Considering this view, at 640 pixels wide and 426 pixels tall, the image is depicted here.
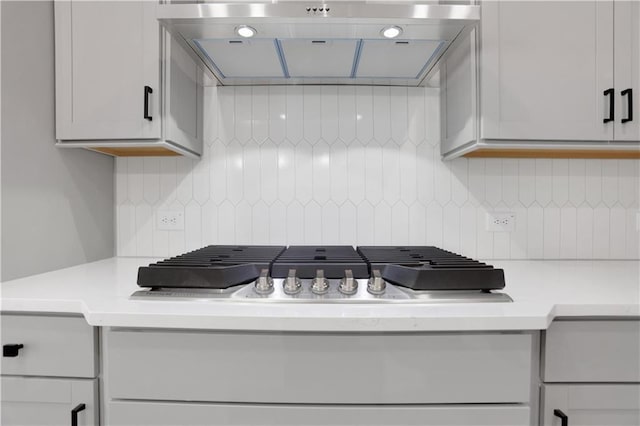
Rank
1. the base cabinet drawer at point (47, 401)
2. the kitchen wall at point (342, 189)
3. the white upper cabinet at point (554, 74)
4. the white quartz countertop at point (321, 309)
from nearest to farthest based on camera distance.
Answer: the white quartz countertop at point (321, 309) < the base cabinet drawer at point (47, 401) < the white upper cabinet at point (554, 74) < the kitchen wall at point (342, 189)

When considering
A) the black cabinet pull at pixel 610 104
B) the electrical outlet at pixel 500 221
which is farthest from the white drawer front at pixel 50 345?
the black cabinet pull at pixel 610 104

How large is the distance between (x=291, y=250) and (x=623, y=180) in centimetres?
146

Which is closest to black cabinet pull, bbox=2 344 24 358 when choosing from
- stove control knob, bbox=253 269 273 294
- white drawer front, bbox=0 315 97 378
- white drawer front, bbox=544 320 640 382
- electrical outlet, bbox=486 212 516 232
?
white drawer front, bbox=0 315 97 378

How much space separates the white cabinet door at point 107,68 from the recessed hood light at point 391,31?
0.74m

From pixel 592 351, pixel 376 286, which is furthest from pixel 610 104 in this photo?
pixel 376 286

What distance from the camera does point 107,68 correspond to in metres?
1.21

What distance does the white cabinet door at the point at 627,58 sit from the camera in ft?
3.96

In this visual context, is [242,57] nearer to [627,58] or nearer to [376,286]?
[376,286]

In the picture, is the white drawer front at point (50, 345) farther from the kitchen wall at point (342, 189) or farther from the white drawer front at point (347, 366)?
the kitchen wall at point (342, 189)

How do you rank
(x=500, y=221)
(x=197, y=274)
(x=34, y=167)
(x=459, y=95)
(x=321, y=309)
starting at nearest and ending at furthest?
(x=321, y=309) → (x=197, y=274) → (x=34, y=167) → (x=459, y=95) → (x=500, y=221)

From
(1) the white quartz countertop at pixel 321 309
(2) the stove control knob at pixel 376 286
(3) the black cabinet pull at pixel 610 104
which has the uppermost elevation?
(3) the black cabinet pull at pixel 610 104

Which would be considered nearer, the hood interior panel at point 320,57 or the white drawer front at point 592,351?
the white drawer front at point 592,351

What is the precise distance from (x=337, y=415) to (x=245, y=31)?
3.51ft

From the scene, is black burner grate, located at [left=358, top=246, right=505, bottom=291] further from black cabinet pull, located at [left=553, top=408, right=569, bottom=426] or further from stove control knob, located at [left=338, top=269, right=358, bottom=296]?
black cabinet pull, located at [left=553, top=408, right=569, bottom=426]
